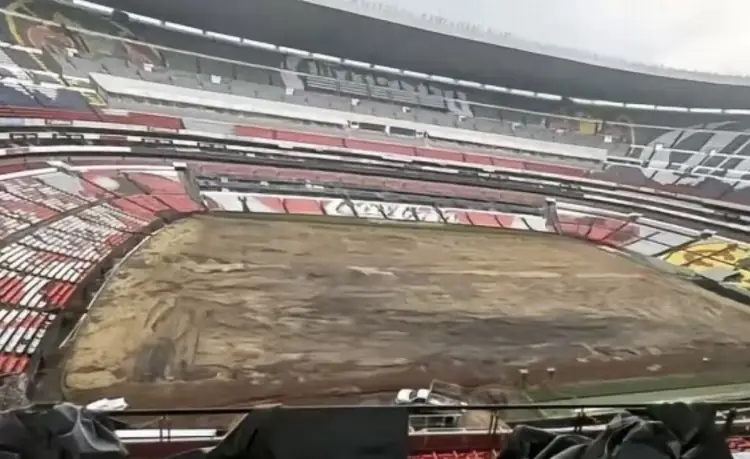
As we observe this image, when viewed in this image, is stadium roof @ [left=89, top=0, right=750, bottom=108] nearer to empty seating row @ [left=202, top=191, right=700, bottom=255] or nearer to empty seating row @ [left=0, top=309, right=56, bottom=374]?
empty seating row @ [left=202, top=191, right=700, bottom=255]

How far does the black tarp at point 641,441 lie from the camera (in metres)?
1.28

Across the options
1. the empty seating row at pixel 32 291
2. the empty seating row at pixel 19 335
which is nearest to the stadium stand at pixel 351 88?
the empty seating row at pixel 32 291

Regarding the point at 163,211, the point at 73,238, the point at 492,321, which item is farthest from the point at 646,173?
the point at 73,238

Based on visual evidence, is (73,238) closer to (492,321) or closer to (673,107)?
(492,321)

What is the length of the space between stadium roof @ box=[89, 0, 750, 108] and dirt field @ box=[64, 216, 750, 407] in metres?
0.61

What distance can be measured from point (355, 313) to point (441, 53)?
3.53 ft

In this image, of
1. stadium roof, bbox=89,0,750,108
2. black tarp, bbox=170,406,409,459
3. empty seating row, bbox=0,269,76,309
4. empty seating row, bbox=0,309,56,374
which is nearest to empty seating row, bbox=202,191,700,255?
stadium roof, bbox=89,0,750,108

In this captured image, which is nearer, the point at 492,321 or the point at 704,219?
the point at 492,321

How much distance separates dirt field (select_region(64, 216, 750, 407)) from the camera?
1611 millimetres

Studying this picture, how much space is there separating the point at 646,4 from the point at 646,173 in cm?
61

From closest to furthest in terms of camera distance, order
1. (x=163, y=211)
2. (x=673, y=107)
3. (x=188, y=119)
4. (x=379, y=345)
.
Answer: (x=379, y=345) → (x=163, y=211) → (x=188, y=119) → (x=673, y=107)

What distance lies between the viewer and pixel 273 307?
1.87 meters

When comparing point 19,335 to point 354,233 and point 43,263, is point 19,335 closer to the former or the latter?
point 43,263

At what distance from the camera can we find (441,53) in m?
2.49
